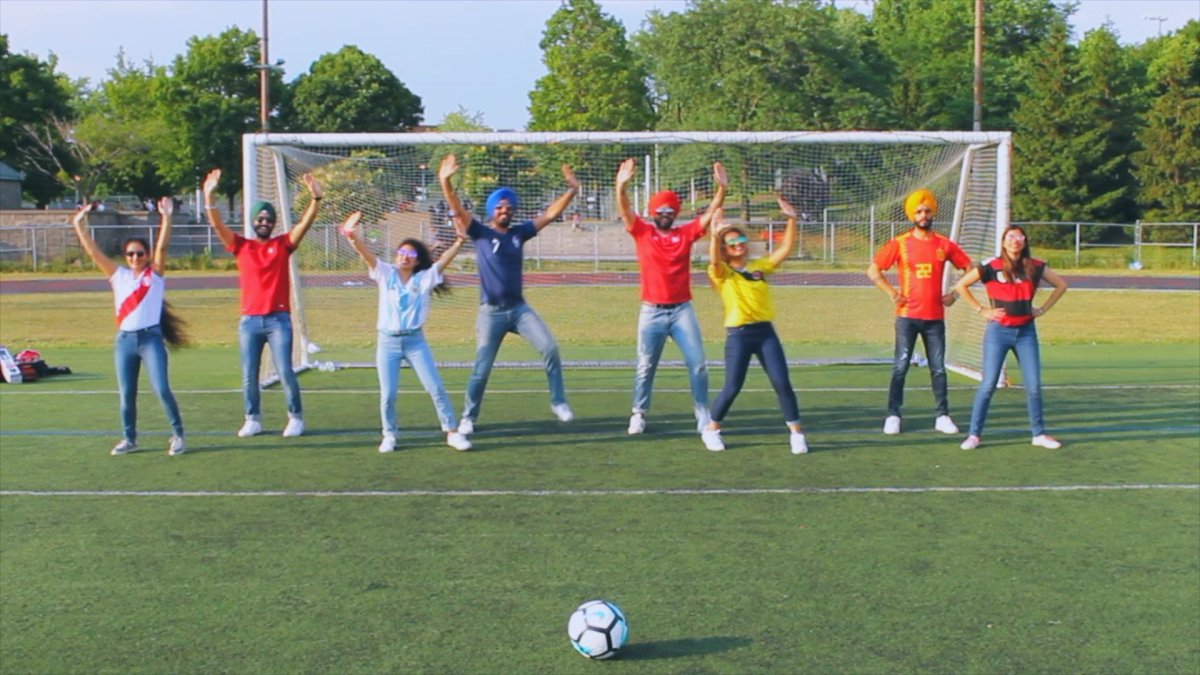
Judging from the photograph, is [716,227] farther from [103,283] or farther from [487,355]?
[103,283]

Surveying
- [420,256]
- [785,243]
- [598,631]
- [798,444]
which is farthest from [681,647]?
[420,256]

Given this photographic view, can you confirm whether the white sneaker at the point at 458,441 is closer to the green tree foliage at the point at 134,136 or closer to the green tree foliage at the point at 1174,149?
the green tree foliage at the point at 1174,149

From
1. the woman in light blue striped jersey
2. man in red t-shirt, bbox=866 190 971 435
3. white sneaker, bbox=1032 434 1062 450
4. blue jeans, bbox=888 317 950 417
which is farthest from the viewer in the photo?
blue jeans, bbox=888 317 950 417

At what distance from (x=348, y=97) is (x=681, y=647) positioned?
65009 mm

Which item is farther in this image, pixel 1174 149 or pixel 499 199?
pixel 1174 149

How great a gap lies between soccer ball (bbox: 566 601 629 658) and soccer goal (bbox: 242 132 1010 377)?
7813 mm

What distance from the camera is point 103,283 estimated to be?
33.8 metres

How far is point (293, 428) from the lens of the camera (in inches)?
404

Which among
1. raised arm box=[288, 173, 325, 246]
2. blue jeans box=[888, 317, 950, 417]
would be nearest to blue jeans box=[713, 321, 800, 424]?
blue jeans box=[888, 317, 950, 417]

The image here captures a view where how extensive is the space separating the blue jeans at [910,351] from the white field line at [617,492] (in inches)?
84.1

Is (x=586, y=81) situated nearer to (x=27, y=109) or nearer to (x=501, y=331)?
(x=27, y=109)

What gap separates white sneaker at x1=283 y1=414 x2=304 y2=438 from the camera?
33.6 ft

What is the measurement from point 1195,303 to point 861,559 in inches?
873

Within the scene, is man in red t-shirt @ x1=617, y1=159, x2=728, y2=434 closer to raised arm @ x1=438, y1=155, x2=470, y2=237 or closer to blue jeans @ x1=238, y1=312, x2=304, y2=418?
raised arm @ x1=438, y1=155, x2=470, y2=237
